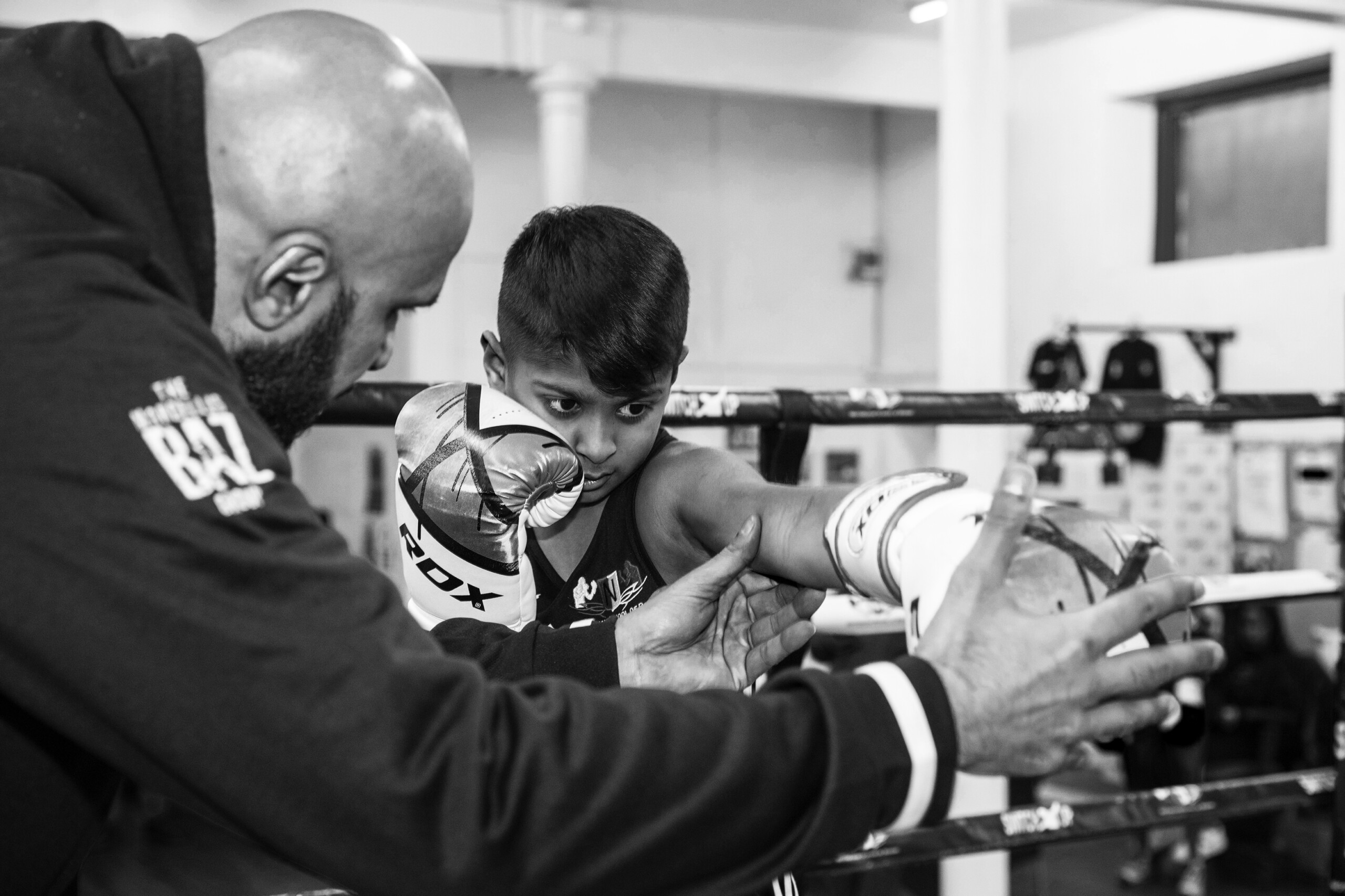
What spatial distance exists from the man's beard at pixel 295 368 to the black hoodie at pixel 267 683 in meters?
→ 0.12

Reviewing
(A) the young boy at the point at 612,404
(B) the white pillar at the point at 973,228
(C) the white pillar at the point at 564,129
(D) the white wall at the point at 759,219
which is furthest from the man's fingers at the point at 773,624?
(D) the white wall at the point at 759,219

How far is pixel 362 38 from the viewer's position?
0.89 m

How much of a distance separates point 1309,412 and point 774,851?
175cm

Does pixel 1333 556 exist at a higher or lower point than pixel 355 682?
lower

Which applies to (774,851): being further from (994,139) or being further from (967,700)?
(994,139)

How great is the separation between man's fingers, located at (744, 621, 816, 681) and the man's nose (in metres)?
0.27

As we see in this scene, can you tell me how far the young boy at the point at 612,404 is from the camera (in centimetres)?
131

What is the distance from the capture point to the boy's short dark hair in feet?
4.30

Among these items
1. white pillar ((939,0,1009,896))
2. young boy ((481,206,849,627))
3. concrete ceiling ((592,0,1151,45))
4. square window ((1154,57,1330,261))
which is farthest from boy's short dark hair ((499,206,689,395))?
concrete ceiling ((592,0,1151,45))

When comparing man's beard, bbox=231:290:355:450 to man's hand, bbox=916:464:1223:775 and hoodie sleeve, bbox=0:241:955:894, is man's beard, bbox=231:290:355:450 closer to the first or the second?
hoodie sleeve, bbox=0:241:955:894

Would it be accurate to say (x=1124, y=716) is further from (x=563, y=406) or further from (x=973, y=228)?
(x=973, y=228)

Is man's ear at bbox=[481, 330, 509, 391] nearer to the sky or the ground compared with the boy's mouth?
nearer to the sky

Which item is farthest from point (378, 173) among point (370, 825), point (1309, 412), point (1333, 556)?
point (1333, 556)

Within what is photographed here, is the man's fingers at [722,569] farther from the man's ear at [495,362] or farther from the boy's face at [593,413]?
the man's ear at [495,362]
